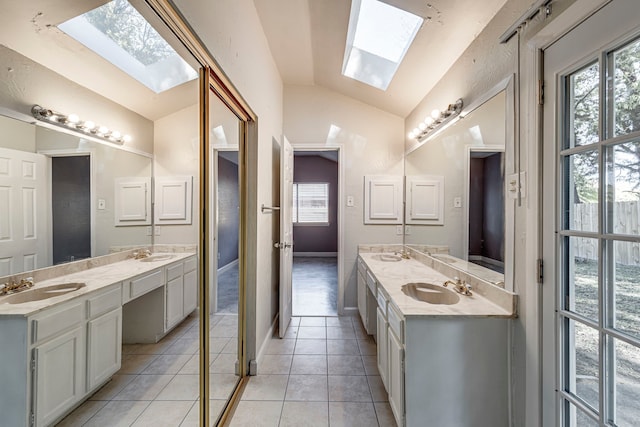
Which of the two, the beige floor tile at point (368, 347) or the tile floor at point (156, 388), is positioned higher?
the tile floor at point (156, 388)

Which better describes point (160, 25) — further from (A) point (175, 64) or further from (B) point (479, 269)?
(B) point (479, 269)

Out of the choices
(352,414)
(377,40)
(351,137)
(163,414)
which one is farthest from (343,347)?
(377,40)

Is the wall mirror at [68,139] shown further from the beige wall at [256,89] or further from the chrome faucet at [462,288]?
the chrome faucet at [462,288]

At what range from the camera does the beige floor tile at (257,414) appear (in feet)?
5.46

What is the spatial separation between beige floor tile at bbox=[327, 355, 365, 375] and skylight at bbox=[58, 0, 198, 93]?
220 cm

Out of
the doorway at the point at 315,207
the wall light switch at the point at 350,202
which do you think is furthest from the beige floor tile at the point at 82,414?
the doorway at the point at 315,207

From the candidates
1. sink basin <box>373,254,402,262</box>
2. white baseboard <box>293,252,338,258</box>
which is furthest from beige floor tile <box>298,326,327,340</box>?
white baseboard <box>293,252,338,258</box>

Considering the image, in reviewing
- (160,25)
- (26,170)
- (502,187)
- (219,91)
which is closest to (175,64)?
(160,25)

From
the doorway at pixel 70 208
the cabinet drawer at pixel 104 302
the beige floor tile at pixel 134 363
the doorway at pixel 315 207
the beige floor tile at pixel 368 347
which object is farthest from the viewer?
the doorway at pixel 315 207

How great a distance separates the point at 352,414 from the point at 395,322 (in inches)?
28.1

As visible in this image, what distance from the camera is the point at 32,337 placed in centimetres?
56

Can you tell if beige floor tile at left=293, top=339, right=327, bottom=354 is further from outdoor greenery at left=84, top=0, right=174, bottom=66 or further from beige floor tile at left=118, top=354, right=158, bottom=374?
outdoor greenery at left=84, top=0, right=174, bottom=66

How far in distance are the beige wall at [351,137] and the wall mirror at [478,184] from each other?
721 mm

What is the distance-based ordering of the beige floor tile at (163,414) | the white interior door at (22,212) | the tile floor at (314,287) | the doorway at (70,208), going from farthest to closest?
1. the tile floor at (314,287)
2. the beige floor tile at (163,414)
3. the doorway at (70,208)
4. the white interior door at (22,212)
